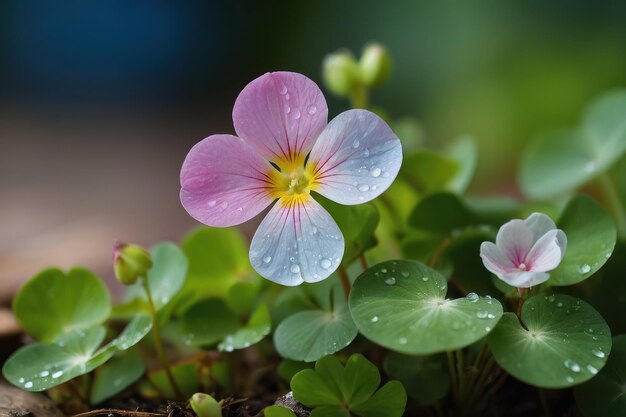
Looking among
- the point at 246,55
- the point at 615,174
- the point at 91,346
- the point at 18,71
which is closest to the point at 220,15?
the point at 246,55

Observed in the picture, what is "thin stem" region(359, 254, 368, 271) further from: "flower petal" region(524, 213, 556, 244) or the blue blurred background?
the blue blurred background

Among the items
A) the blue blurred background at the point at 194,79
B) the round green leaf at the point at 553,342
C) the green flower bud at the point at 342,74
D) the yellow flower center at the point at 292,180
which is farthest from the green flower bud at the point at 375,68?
the blue blurred background at the point at 194,79

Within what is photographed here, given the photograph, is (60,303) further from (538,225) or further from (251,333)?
(538,225)

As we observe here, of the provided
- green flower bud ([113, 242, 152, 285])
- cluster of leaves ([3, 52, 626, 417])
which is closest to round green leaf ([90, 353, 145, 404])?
cluster of leaves ([3, 52, 626, 417])

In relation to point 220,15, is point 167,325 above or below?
below

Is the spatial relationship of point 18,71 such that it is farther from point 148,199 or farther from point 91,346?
point 91,346

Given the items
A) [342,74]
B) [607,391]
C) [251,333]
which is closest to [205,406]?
[251,333]
